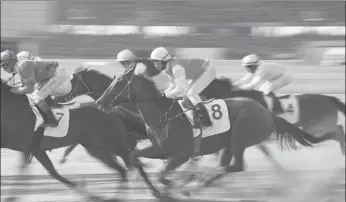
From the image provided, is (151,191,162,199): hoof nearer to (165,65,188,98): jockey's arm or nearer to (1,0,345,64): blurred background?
(165,65,188,98): jockey's arm

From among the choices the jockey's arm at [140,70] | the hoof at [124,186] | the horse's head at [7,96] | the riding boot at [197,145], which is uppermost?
the jockey's arm at [140,70]

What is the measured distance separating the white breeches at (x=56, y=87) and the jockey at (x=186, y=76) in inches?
33.5

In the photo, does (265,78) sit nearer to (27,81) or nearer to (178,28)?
(27,81)

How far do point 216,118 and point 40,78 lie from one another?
1.56 metres

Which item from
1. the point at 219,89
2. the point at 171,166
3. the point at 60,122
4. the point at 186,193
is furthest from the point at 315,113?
the point at 60,122

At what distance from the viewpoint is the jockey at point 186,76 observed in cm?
547

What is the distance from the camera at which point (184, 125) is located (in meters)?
5.49

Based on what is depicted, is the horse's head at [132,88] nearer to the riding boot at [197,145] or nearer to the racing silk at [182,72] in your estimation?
the racing silk at [182,72]

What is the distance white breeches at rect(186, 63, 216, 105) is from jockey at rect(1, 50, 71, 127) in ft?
3.80

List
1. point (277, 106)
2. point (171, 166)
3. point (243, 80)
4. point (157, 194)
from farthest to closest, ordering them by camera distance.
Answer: point (243, 80)
point (277, 106)
point (157, 194)
point (171, 166)

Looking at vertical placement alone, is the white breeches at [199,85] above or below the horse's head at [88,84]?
above

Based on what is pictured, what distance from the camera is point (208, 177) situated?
5.50m

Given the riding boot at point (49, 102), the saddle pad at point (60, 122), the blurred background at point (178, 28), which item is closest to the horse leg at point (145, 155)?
the saddle pad at point (60, 122)

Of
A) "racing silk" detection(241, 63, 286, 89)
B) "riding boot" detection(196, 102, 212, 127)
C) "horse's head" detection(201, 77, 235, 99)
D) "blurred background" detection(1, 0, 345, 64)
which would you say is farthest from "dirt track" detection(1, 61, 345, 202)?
"blurred background" detection(1, 0, 345, 64)
